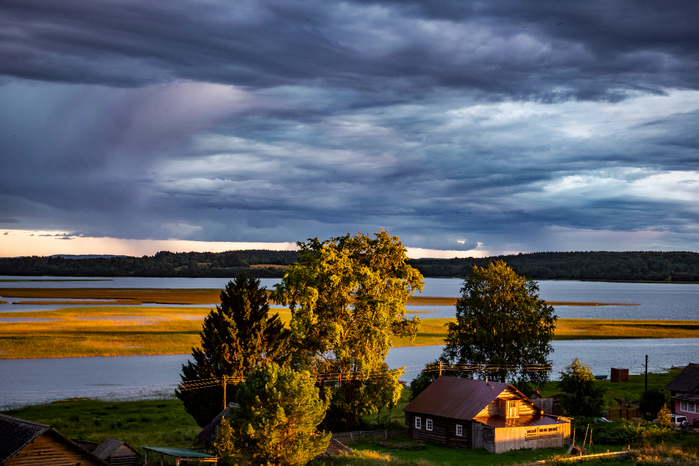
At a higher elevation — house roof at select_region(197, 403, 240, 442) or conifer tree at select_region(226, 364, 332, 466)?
conifer tree at select_region(226, 364, 332, 466)

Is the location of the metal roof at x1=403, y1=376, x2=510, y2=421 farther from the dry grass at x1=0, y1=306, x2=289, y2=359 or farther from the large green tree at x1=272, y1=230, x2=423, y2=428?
the dry grass at x1=0, y1=306, x2=289, y2=359

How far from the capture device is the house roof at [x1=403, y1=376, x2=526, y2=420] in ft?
153

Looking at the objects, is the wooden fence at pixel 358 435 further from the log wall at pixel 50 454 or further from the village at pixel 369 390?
the log wall at pixel 50 454

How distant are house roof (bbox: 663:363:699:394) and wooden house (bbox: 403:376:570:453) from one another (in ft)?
43.9

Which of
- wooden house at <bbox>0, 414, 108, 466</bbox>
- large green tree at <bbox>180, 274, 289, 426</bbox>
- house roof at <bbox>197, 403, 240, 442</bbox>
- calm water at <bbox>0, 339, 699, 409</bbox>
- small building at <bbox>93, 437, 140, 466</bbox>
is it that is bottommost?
calm water at <bbox>0, 339, 699, 409</bbox>

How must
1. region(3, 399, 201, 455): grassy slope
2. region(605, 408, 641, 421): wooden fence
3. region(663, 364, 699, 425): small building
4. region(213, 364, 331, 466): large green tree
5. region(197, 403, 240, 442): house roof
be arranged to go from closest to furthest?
region(213, 364, 331, 466): large green tree → region(197, 403, 240, 442): house roof → region(3, 399, 201, 455): grassy slope → region(663, 364, 699, 425): small building → region(605, 408, 641, 421): wooden fence

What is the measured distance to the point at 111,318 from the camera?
12375 centimetres

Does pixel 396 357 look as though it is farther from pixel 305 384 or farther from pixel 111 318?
pixel 111 318

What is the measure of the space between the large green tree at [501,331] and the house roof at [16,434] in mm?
37011

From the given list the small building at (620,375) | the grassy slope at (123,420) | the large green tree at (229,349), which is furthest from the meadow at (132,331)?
the large green tree at (229,349)

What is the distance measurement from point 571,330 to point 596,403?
232 ft

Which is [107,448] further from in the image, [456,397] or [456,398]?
[456,397]

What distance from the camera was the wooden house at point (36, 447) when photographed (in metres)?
30.3

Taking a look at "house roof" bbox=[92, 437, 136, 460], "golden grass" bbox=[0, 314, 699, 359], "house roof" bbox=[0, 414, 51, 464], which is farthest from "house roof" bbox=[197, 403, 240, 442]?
"golden grass" bbox=[0, 314, 699, 359]
